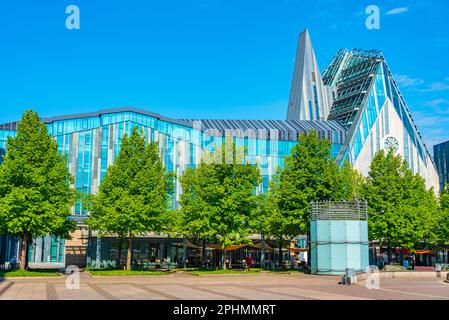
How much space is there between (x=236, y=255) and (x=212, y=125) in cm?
3074

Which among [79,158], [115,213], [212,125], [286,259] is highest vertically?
[212,125]

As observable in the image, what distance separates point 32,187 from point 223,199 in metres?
16.2

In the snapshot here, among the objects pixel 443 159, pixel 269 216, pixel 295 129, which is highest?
pixel 443 159

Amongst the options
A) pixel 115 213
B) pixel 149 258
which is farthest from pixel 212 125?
pixel 115 213

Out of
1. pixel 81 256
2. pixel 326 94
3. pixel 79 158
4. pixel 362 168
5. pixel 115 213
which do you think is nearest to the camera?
pixel 115 213

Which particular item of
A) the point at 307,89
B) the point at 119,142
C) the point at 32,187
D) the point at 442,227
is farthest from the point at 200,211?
the point at 307,89

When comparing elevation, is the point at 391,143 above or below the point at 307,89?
below

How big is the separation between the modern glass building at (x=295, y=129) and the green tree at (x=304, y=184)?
5496 millimetres

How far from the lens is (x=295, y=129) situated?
91.6m

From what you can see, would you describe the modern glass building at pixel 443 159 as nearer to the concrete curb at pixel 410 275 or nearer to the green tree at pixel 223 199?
the concrete curb at pixel 410 275

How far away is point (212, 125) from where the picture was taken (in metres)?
90.7

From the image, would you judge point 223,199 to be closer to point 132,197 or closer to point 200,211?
point 200,211
